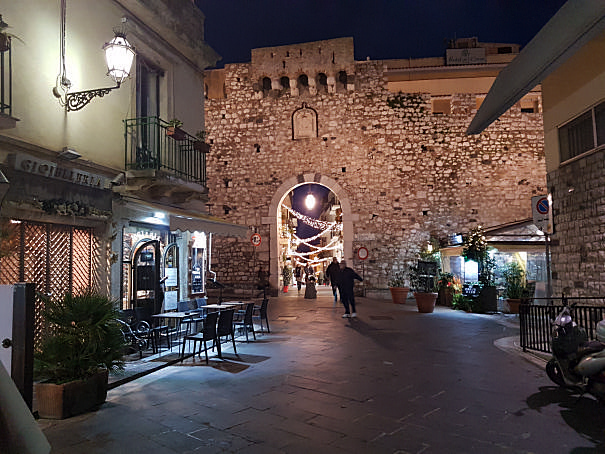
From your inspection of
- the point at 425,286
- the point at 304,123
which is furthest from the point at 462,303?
the point at 304,123

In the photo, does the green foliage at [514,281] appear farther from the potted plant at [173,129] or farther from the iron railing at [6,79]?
the iron railing at [6,79]

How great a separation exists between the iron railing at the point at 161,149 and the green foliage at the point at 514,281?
29.1 feet

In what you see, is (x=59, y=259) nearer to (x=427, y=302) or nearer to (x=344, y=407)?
(x=344, y=407)

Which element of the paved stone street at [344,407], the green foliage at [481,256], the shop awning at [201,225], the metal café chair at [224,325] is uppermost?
the shop awning at [201,225]

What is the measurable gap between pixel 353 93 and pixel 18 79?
13781 mm

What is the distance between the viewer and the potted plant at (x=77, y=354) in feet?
14.1

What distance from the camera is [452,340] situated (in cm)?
809

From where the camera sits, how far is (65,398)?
13.8 ft

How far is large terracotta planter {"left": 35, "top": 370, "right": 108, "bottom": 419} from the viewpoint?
4.18 m

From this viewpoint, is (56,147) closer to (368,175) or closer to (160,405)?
(160,405)

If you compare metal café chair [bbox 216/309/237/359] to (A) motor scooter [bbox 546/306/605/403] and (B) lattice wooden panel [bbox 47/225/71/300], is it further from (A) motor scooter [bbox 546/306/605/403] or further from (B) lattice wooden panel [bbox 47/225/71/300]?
(A) motor scooter [bbox 546/306/605/403]

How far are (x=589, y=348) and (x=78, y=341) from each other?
16.9ft

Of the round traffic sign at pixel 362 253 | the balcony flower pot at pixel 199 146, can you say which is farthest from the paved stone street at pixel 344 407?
the round traffic sign at pixel 362 253

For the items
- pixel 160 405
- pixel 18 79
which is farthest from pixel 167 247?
pixel 160 405
